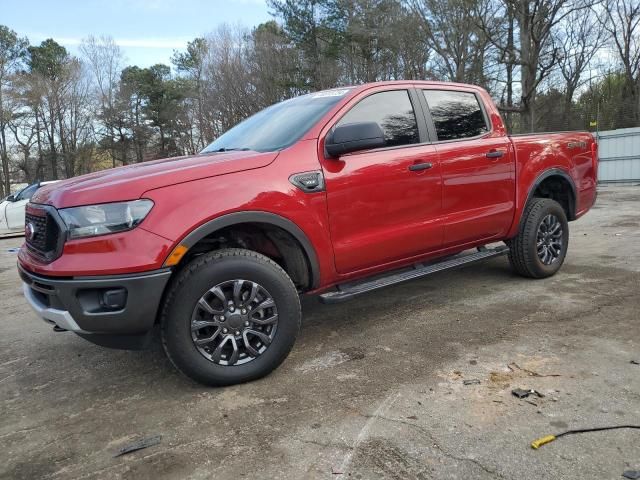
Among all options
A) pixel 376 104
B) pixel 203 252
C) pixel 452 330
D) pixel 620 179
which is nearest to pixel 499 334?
pixel 452 330

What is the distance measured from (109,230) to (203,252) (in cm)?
70

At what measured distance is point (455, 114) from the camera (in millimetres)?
4379

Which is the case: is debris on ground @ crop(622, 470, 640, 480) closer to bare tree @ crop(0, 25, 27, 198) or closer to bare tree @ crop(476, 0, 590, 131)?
bare tree @ crop(476, 0, 590, 131)

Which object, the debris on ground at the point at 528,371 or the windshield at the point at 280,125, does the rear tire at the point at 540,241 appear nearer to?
the debris on ground at the point at 528,371

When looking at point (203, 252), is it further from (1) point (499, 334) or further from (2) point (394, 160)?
(1) point (499, 334)

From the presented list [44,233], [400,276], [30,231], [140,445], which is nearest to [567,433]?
[400,276]

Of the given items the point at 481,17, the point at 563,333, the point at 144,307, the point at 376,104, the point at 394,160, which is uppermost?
the point at 481,17

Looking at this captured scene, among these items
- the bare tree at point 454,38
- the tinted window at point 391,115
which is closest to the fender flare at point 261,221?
the tinted window at point 391,115

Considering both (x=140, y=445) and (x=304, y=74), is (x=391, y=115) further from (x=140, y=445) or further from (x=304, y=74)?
(x=304, y=74)

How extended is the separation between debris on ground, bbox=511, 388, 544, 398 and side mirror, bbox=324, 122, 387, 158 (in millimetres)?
1733

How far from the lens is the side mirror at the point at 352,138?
3.29 meters

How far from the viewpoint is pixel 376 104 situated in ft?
12.6

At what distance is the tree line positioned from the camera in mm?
20156

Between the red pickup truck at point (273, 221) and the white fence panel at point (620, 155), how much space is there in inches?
601
